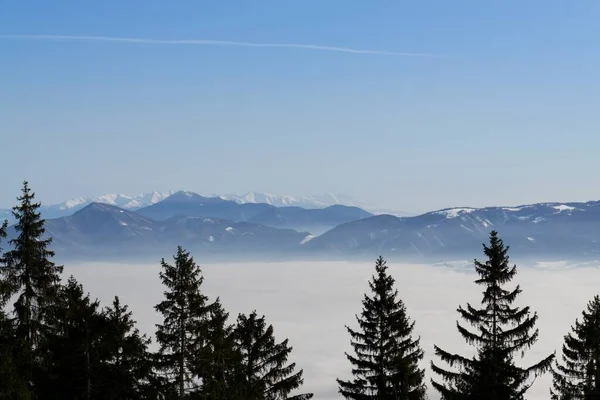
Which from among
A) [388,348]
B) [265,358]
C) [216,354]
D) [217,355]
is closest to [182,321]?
[216,354]

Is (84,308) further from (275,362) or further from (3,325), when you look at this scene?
(275,362)

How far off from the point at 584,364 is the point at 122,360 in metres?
23.0

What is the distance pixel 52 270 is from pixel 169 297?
8.93 m

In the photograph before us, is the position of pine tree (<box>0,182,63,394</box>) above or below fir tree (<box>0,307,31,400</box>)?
above

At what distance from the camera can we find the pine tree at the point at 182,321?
1220 inches

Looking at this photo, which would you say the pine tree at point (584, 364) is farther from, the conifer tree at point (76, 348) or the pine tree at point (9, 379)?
the pine tree at point (9, 379)

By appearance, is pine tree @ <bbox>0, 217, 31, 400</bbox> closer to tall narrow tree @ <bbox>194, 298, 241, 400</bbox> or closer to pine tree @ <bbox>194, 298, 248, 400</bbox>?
pine tree @ <bbox>194, 298, 248, 400</bbox>

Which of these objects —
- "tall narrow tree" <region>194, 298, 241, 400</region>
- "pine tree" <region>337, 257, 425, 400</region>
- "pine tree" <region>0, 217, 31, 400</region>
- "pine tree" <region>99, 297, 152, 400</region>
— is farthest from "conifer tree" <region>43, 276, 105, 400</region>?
"pine tree" <region>337, 257, 425, 400</region>

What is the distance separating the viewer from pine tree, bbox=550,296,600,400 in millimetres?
31562

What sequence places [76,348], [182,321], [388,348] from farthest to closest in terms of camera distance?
1. [388,348]
2. [76,348]
3. [182,321]

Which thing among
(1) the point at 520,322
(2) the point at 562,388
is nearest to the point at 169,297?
(1) the point at 520,322

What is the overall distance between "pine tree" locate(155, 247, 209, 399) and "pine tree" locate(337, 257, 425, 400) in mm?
8463

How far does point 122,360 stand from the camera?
33.3 meters

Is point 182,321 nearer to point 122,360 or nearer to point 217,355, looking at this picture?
point 217,355
